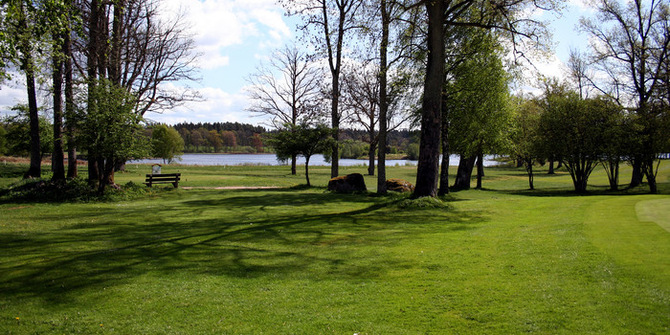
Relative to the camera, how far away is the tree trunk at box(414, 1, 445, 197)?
52.3 feet

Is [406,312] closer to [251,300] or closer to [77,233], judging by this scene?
[251,300]

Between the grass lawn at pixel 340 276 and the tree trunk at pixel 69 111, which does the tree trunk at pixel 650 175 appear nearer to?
the grass lawn at pixel 340 276

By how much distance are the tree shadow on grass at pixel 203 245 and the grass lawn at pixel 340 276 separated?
43mm

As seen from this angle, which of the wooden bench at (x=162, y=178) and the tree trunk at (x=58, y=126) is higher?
the tree trunk at (x=58, y=126)

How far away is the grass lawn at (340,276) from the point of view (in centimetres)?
470

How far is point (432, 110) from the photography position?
16047 millimetres

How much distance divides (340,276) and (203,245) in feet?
12.5

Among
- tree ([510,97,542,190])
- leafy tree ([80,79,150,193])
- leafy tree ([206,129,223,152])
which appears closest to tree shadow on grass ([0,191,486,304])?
leafy tree ([80,79,150,193])

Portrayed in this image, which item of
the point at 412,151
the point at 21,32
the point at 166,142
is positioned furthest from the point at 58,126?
the point at 412,151

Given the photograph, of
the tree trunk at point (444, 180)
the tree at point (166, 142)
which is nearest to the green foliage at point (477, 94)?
the tree trunk at point (444, 180)

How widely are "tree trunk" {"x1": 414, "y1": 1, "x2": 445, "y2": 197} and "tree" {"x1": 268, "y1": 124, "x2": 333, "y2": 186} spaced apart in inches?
386

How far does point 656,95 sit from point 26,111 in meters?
51.1

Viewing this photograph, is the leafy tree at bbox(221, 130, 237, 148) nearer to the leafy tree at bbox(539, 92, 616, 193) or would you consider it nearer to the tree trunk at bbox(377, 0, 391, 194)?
the leafy tree at bbox(539, 92, 616, 193)

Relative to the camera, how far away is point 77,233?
9.93 meters
